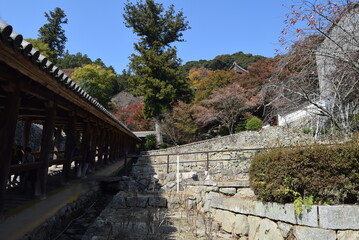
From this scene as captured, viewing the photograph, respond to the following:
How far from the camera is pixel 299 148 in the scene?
3.84 metres

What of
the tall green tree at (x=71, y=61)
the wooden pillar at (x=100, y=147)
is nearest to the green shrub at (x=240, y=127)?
the wooden pillar at (x=100, y=147)

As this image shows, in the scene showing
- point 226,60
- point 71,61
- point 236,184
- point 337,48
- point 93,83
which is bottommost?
point 236,184

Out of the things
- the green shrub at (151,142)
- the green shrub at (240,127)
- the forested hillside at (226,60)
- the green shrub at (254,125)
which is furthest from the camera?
the forested hillside at (226,60)

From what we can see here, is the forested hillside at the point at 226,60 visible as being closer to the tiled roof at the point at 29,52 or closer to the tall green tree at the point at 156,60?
the tall green tree at the point at 156,60

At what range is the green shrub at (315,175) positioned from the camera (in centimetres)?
351

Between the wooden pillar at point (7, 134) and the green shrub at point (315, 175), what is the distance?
3960 millimetres

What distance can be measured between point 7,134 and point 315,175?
4566 mm

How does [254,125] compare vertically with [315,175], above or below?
above

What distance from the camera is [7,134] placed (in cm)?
414

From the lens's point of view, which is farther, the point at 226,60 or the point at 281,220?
the point at 226,60

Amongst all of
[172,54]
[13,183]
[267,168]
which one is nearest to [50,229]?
[13,183]

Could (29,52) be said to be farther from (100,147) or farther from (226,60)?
(226,60)

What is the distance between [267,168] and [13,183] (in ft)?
21.2

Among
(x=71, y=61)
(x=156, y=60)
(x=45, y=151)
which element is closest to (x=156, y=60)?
(x=156, y=60)
